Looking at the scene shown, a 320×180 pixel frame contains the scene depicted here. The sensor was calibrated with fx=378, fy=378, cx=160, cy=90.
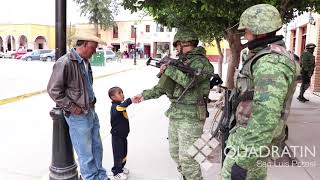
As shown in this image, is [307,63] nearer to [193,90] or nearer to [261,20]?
[193,90]

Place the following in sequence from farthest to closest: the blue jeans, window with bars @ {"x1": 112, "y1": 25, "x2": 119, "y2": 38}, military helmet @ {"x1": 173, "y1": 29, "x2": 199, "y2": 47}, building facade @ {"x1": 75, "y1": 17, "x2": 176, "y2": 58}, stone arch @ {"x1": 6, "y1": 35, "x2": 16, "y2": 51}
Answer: stone arch @ {"x1": 6, "y1": 35, "x2": 16, "y2": 51}, window with bars @ {"x1": 112, "y1": 25, "x2": 119, "y2": 38}, building facade @ {"x1": 75, "y1": 17, "x2": 176, "y2": 58}, the blue jeans, military helmet @ {"x1": 173, "y1": 29, "x2": 199, "y2": 47}

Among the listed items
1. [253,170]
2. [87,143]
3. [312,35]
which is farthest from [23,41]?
[253,170]

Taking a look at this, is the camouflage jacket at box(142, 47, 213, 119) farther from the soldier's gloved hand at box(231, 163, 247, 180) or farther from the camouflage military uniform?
the soldier's gloved hand at box(231, 163, 247, 180)

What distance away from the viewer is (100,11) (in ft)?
177

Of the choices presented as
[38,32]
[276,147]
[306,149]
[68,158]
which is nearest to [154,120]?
[306,149]

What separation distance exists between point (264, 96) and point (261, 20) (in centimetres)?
54

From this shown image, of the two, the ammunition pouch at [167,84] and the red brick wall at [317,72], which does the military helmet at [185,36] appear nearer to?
the ammunition pouch at [167,84]

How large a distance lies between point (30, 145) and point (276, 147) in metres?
4.24

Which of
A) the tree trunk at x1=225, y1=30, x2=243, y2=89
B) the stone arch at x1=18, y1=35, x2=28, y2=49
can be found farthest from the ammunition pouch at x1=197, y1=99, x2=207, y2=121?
the stone arch at x1=18, y1=35, x2=28, y2=49

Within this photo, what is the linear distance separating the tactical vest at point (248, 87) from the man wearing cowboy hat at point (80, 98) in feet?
5.56

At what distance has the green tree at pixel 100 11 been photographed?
2107 inches

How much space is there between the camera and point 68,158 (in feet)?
13.3

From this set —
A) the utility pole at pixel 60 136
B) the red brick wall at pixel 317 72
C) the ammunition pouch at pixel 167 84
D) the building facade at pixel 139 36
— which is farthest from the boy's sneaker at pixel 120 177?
the building facade at pixel 139 36

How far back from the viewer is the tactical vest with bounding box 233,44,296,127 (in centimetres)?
242
